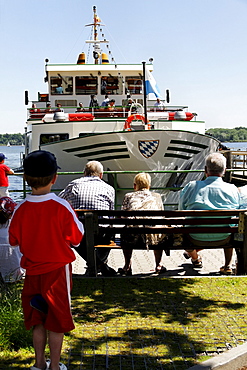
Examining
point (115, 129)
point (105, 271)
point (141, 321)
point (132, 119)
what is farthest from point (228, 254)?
point (115, 129)

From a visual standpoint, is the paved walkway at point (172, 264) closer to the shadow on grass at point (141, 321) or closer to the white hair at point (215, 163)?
the shadow on grass at point (141, 321)

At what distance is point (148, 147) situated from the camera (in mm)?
15180

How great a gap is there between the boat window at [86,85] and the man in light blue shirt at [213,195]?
49.5 ft

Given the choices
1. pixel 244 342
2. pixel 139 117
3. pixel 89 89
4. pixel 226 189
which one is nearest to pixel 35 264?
pixel 244 342

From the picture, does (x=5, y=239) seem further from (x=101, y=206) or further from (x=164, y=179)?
(x=164, y=179)

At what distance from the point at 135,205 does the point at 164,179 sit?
29.1 feet

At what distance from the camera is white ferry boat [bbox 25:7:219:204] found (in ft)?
49.7

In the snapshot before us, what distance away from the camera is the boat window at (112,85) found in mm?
20922

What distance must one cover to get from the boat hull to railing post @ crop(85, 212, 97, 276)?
8.98 m

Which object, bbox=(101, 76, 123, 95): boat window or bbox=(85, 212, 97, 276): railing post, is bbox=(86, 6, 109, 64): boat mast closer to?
bbox=(101, 76, 123, 95): boat window

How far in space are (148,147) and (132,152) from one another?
1.59 feet

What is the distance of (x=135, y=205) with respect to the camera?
6426 millimetres

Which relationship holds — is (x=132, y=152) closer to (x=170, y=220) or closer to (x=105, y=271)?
(x=105, y=271)

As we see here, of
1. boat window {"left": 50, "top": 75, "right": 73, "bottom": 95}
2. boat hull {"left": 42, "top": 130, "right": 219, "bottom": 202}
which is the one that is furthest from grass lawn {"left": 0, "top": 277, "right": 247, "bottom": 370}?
boat window {"left": 50, "top": 75, "right": 73, "bottom": 95}
